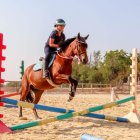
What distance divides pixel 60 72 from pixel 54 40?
82 centimetres

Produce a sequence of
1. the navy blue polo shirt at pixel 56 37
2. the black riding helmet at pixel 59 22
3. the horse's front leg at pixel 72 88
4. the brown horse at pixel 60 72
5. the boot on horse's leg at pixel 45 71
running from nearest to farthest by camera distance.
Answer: the horse's front leg at pixel 72 88 → the brown horse at pixel 60 72 → the black riding helmet at pixel 59 22 → the navy blue polo shirt at pixel 56 37 → the boot on horse's leg at pixel 45 71

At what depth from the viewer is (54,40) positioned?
27.3ft

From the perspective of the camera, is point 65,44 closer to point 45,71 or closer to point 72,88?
point 45,71

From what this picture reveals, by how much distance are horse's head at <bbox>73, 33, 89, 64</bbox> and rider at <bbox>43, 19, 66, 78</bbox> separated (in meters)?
0.61

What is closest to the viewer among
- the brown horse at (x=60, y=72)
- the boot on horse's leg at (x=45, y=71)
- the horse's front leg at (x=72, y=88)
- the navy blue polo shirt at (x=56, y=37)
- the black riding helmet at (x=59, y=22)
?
the horse's front leg at (x=72, y=88)

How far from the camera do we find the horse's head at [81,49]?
7.32 metres

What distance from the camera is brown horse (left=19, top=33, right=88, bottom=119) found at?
7.52 m

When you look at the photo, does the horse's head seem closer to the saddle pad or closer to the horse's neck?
the horse's neck

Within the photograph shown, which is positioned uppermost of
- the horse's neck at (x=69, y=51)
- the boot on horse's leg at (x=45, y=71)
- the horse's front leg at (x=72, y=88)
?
the horse's neck at (x=69, y=51)

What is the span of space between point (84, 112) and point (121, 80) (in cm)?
4921

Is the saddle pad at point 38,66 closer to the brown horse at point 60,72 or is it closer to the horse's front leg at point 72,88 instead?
the brown horse at point 60,72

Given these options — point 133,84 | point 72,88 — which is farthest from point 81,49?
point 133,84


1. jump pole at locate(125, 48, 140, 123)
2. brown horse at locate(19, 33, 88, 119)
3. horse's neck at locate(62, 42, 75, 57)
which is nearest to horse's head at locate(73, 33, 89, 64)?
brown horse at locate(19, 33, 88, 119)

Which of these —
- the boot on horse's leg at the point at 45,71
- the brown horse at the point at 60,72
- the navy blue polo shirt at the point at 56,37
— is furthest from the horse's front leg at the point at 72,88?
the navy blue polo shirt at the point at 56,37
